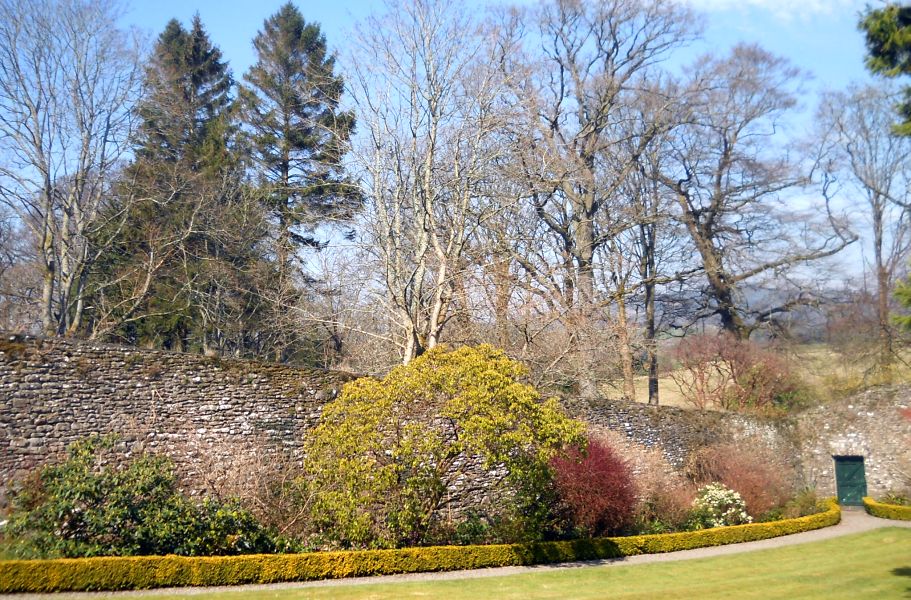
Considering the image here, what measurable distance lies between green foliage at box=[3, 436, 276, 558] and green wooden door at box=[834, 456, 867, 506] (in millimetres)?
20970

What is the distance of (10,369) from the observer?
1405 cm

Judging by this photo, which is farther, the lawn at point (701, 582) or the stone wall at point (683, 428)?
the stone wall at point (683, 428)

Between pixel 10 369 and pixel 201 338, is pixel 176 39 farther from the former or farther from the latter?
pixel 10 369

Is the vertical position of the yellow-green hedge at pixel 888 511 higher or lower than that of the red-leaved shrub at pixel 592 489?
lower

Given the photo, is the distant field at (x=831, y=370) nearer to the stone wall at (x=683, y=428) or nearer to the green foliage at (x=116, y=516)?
the stone wall at (x=683, y=428)

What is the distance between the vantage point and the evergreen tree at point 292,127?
25.0 m

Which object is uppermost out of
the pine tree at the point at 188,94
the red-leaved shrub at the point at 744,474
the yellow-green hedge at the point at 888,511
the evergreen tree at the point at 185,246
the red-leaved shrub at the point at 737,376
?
the pine tree at the point at 188,94

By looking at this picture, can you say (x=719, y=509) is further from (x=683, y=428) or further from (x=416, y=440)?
(x=416, y=440)

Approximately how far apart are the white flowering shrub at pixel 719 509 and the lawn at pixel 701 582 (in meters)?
1.93

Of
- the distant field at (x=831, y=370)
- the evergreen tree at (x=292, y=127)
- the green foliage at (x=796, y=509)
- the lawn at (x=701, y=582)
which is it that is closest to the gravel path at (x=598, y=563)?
the lawn at (x=701, y=582)

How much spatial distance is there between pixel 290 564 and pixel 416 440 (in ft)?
10.3

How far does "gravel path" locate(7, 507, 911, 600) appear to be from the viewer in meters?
11.3

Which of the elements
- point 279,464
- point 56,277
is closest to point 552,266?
point 279,464

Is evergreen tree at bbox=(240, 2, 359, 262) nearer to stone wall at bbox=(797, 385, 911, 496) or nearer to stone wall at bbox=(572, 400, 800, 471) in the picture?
stone wall at bbox=(572, 400, 800, 471)
